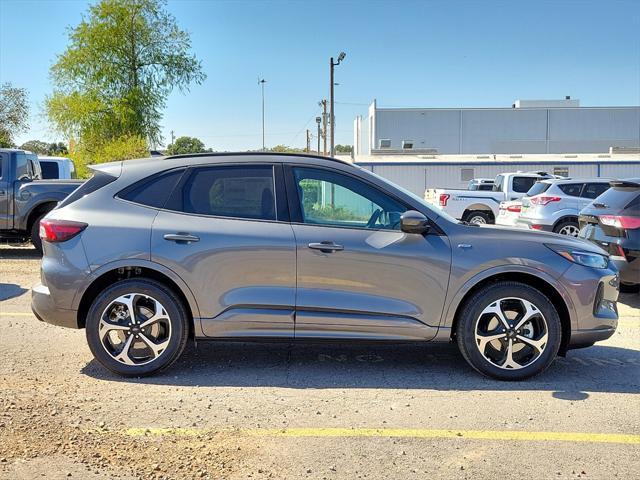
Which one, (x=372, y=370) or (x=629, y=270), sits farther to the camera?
(x=629, y=270)

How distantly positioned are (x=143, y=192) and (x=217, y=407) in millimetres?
1844

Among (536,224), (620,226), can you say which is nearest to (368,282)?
(620,226)

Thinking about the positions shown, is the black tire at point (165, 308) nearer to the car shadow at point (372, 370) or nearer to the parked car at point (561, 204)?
the car shadow at point (372, 370)

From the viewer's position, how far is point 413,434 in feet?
12.4

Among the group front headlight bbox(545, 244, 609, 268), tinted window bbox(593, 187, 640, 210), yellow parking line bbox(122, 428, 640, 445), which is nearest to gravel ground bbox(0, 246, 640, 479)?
yellow parking line bbox(122, 428, 640, 445)

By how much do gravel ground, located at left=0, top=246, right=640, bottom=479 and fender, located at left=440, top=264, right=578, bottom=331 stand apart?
1.73 feet

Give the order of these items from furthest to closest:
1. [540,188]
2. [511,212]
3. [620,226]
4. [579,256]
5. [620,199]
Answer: [511,212]
[540,188]
[620,199]
[620,226]
[579,256]

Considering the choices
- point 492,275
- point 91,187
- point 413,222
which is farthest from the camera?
point 91,187

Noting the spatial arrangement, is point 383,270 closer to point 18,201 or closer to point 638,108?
point 18,201

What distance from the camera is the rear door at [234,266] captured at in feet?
15.3

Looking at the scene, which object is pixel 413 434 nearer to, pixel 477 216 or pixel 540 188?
pixel 540 188

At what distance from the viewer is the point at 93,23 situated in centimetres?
3341

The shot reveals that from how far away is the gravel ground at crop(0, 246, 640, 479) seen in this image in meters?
3.35

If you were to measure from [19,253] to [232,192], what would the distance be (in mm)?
9933
